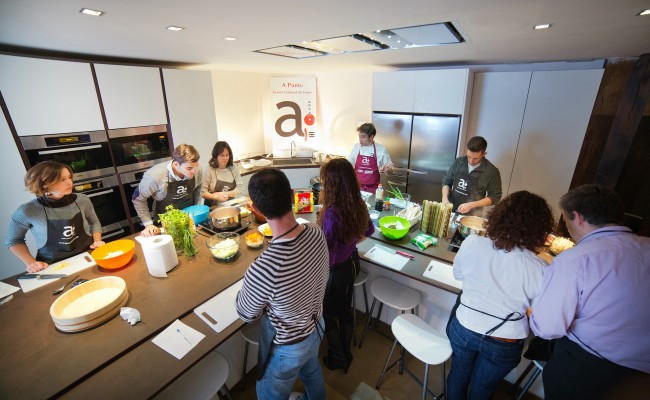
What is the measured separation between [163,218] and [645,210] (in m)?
5.08

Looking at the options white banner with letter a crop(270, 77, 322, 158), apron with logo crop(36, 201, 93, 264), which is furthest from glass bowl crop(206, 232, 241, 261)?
white banner with letter a crop(270, 77, 322, 158)

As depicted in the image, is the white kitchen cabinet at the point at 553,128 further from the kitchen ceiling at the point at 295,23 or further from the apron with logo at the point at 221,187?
the apron with logo at the point at 221,187

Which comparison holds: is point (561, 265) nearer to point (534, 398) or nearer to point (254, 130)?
point (534, 398)

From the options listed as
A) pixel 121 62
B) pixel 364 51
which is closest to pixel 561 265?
pixel 364 51

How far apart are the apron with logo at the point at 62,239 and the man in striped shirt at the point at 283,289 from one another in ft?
5.31

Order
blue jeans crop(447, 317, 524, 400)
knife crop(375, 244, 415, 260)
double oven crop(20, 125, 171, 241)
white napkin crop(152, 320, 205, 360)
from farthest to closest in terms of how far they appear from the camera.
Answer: double oven crop(20, 125, 171, 241) < knife crop(375, 244, 415, 260) < blue jeans crop(447, 317, 524, 400) < white napkin crop(152, 320, 205, 360)

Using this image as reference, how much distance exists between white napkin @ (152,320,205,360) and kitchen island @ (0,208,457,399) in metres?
0.02

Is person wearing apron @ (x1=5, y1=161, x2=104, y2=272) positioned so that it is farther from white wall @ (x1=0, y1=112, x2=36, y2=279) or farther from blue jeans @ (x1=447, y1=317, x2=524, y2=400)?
blue jeans @ (x1=447, y1=317, x2=524, y2=400)

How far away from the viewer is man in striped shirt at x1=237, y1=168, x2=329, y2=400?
1.14 meters

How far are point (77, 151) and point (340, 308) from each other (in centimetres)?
311

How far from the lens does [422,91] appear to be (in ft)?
12.7

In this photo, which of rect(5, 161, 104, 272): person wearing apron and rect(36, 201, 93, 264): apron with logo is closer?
rect(5, 161, 104, 272): person wearing apron

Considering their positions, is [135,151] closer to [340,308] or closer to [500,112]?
[340,308]

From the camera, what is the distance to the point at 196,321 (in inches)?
55.2
